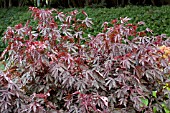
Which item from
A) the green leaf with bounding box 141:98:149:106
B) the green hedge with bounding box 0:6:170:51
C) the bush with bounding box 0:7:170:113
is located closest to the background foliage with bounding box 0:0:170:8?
the green hedge with bounding box 0:6:170:51

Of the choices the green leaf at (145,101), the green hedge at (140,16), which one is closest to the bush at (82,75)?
the green leaf at (145,101)

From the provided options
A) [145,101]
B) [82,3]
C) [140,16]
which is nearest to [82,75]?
[145,101]

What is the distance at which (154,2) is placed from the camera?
9.38 m

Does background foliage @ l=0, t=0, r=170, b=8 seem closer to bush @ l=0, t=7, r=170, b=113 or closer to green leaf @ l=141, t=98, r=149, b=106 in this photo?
bush @ l=0, t=7, r=170, b=113

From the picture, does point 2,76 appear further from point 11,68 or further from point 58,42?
point 58,42

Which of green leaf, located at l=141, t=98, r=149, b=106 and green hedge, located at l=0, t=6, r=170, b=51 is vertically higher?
green hedge, located at l=0, t=6, r=170, b=51

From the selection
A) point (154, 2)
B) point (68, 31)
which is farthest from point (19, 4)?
point (68, 31)

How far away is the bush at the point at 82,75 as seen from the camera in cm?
212

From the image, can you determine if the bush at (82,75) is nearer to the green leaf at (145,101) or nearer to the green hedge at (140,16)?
the green leaf at (145,101)

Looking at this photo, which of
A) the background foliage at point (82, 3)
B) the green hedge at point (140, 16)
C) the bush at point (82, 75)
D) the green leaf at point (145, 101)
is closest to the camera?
the bush at point (82, 75)

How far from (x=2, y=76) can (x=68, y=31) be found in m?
0.78

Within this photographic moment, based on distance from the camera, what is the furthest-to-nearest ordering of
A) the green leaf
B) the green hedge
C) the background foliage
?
1. the background foliage
2. the green hedge
3. the green leaf

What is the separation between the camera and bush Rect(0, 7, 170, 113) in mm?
2115

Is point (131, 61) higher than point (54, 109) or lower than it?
higher
